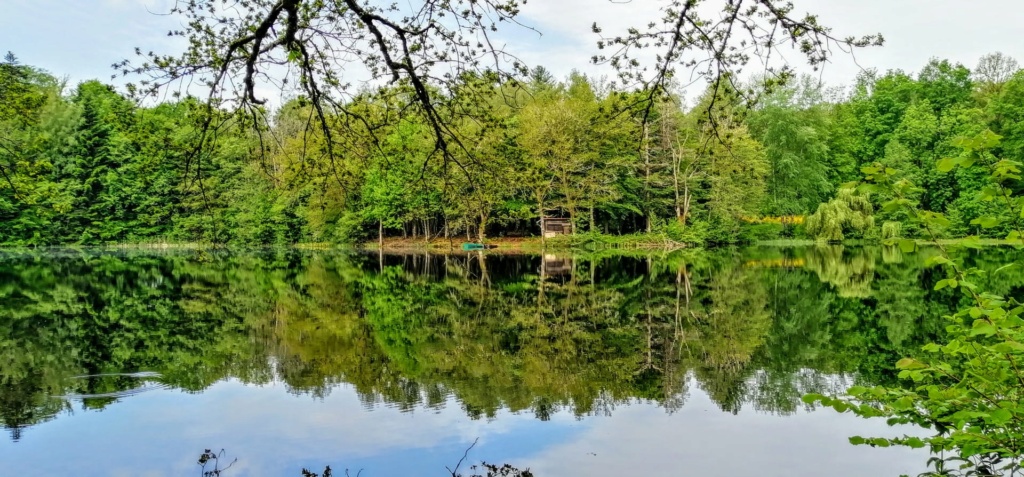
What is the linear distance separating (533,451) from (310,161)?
3.58m

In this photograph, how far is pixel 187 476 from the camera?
6.37 metres

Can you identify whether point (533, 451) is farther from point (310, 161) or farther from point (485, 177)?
point (310, 161)

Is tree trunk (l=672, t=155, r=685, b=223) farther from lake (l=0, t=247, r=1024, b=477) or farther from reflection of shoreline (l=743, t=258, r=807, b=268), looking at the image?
lake (l=0, t=247, r=1024, b=477)

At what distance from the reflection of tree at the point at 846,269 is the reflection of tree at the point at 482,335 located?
0.16 metres

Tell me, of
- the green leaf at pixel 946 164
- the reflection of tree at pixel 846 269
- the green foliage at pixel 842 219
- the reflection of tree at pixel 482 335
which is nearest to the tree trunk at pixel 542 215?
the reflection of tree at pixel 846 269

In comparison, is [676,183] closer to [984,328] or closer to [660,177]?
[660,177]

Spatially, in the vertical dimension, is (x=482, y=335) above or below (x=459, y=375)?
above

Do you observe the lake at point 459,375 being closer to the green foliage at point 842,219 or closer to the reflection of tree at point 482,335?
the reflection of tree at point 482,335

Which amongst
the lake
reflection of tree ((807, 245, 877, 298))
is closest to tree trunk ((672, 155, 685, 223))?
reflection of tree ((807, 245, 877, 298))

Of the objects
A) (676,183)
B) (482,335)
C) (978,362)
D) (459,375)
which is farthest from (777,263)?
(978,362)

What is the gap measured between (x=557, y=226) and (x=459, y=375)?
3506 centimetres

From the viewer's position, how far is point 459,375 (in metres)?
9.88

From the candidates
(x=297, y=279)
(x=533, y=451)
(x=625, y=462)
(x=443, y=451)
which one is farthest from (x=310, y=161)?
(x=297, y=279)

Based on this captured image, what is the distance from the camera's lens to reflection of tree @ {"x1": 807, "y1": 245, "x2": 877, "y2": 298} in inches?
747
